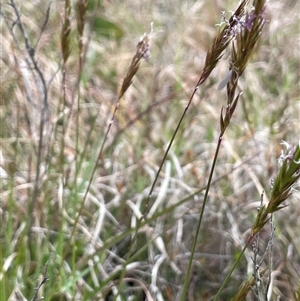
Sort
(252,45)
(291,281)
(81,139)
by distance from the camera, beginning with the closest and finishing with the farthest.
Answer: (252,45) → (291,281) → (81,139)

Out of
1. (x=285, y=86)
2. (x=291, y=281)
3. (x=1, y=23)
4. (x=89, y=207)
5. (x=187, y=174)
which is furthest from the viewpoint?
(x=1, y=23)

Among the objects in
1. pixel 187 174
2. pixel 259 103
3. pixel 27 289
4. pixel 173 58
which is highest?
pixel 173 58

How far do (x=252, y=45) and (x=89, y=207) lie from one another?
67cm

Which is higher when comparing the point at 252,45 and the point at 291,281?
the point at 252,45

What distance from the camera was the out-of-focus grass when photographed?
2.87 feet

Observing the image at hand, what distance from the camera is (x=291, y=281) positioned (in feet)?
3.02

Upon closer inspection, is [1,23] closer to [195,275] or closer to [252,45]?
[195,275]

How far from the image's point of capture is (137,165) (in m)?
1.13

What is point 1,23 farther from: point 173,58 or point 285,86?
point 285,86

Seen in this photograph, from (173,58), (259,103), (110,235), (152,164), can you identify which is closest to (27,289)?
(110,235)

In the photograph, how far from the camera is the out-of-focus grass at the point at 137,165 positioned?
874 mm

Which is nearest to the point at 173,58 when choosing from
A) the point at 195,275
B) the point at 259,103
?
the point at 259,103

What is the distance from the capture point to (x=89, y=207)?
105cm

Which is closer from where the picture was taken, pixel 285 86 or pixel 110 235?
pixel 110 235
